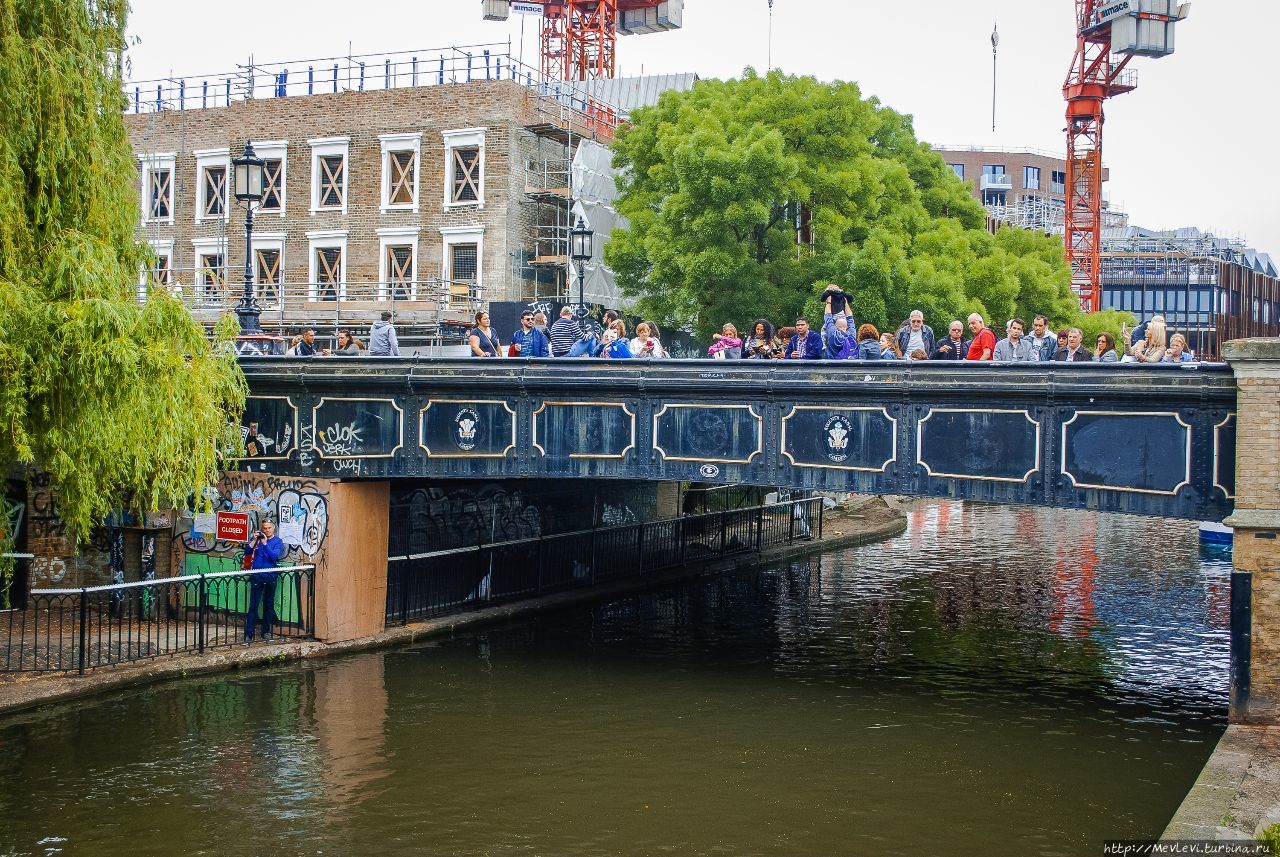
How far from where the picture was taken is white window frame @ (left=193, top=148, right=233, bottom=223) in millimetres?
40469

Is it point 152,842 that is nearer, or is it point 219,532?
point 152,842

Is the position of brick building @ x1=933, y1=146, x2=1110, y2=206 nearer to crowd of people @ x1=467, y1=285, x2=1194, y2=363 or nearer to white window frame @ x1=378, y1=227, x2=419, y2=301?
white window frame @ x1=378, y1=227, x2=419, y2=301

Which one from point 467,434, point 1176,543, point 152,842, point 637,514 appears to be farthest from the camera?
point 1176,543

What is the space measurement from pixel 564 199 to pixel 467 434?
2027 cm

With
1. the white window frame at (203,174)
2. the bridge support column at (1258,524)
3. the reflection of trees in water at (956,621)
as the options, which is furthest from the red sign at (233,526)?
the white window frame at (203,174)

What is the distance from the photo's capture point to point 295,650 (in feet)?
62.5

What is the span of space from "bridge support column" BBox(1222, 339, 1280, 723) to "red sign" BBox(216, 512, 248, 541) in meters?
14.1

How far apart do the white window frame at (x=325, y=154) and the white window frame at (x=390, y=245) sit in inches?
65.5

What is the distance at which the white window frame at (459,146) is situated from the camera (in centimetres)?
3722

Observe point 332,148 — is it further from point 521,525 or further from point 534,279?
point 521,525

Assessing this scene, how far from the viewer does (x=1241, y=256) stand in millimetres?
98000

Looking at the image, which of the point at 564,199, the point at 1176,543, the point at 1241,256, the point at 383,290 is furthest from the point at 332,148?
the point at 1241,256

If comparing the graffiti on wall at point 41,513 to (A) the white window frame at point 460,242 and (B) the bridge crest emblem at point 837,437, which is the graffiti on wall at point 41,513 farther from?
(A) the white window frame at point 460,242

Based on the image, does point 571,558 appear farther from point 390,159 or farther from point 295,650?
point 390,159
